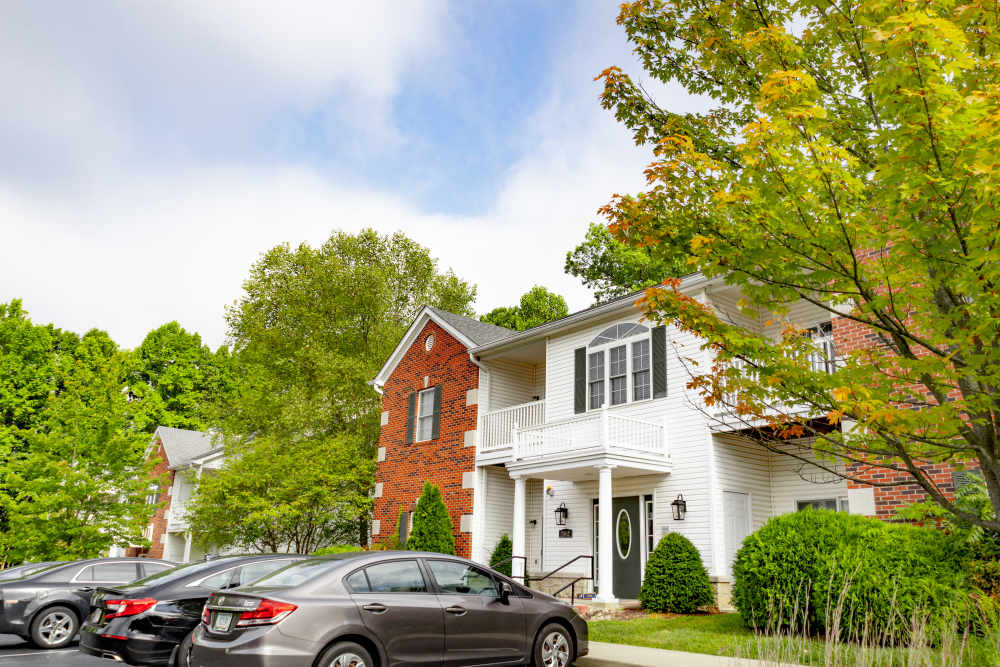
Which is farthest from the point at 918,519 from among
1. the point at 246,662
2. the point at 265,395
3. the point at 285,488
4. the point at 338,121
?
the point at 265,395

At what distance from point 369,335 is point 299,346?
3426 millimetres

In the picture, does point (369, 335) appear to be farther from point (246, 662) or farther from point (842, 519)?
point (246, 662)

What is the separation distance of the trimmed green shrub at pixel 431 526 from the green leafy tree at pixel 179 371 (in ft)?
114

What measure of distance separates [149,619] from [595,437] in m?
10.4

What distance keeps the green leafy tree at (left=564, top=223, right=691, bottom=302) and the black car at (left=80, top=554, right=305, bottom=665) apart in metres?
31.8

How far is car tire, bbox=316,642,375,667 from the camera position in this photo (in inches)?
262

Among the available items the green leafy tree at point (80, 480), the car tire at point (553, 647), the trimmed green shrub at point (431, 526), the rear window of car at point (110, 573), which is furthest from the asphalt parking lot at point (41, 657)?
the trimmed green shrub at point (431, 526)

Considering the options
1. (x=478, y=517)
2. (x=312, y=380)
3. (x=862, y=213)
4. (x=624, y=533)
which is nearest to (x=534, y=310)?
(x=312, y=380)

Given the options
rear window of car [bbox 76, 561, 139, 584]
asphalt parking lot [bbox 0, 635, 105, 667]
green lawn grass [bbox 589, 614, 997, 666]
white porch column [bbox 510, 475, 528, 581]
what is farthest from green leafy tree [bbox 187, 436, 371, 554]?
green lawn grass [bbox 589, 614, 997, 666]

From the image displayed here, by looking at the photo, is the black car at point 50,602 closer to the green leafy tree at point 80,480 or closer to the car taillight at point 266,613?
the car taillight at point 266,613

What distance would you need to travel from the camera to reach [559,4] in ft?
29.1

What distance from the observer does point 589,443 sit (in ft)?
54.7

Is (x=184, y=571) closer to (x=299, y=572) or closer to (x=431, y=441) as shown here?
(x=299, y=572)

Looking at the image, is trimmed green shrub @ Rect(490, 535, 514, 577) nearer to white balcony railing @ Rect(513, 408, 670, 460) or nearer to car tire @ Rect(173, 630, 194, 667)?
white balcony railing @ Rect(513, 408, 670, 460)
